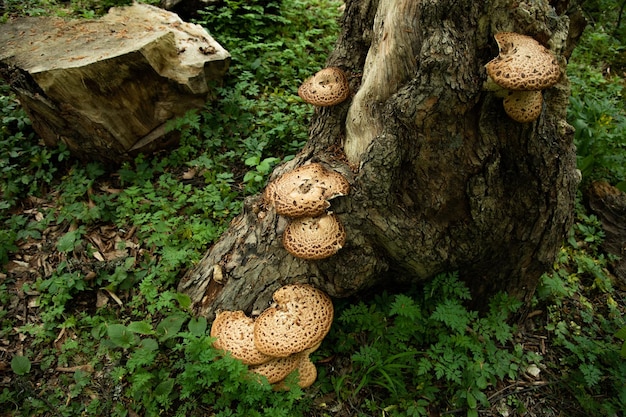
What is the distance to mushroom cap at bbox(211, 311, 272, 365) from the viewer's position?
3.61 metres

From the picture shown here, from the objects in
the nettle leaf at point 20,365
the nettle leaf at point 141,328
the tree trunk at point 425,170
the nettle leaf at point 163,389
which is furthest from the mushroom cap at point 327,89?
the nettle leaf at point 20,365

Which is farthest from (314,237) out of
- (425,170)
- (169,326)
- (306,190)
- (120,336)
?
(120,336)

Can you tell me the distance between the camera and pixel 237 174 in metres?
5.74

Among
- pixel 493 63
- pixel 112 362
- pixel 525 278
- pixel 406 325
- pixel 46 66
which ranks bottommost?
pixel 112 362

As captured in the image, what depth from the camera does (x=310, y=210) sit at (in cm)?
338

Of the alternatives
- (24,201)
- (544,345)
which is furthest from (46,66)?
(544,345)

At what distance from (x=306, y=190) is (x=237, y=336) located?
55.4 inches

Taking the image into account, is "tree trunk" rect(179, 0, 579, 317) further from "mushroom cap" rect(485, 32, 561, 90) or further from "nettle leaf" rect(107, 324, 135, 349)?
"nettle leaf" rect(107, 324, 135, 349)

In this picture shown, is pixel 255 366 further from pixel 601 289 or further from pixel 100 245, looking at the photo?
pixel 601 289

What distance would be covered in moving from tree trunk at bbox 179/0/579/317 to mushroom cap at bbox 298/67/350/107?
0.47 ft

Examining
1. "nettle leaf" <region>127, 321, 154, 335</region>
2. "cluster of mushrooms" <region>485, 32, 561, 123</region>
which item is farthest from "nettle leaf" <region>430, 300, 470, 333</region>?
"nettle leaf" <region>127, 321, 154, 335</region>

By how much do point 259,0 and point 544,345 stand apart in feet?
22.5

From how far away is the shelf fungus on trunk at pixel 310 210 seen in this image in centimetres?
338

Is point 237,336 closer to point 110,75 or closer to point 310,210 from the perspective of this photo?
point 310,210
